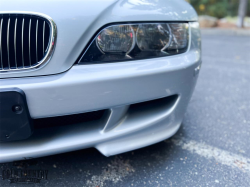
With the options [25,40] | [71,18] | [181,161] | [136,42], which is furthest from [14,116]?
[181,161]

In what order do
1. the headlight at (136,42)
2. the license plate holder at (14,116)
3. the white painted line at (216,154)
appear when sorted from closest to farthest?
the license plate holder at (14,116)
the headlight at (136,42)
the white painted line at (216,154)

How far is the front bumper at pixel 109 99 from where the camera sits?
1.12m

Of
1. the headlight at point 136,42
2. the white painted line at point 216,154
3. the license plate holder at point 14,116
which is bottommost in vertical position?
the white painted line at point 216,154

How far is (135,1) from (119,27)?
20cm

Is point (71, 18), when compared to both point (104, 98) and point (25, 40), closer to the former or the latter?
point (25, 40)

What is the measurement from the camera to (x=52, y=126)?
4.39ft

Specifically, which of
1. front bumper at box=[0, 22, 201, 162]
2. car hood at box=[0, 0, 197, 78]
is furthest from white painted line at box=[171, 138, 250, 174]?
car hood at box=[0, 0, 197, 78]

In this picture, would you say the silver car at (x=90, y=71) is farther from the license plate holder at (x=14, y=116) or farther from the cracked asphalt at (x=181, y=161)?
the cracked asphalt at (x=181, y=161)

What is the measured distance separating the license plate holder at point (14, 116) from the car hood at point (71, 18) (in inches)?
4.0

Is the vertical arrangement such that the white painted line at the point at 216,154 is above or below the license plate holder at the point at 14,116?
below

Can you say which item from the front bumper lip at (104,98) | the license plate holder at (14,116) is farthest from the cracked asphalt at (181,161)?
the license plate holder at (14,116)

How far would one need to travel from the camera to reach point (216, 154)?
170 centimetres

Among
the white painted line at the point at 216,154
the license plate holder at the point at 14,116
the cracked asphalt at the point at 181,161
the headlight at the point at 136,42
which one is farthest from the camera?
the white painted line at the point at 216,154

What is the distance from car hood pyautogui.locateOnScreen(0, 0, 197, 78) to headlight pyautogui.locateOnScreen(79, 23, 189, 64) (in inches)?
1.9
